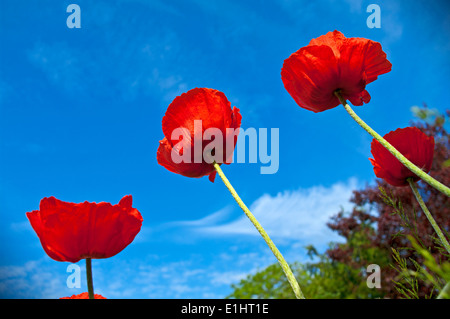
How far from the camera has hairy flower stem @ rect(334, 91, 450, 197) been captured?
0.63 m

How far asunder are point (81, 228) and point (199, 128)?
0.34 meters

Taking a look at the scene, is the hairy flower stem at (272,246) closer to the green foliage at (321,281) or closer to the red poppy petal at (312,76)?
the red poppy petal at (312,76)

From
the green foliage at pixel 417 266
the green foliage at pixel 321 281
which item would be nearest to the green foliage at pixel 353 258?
the green foliage at pixel 321 281

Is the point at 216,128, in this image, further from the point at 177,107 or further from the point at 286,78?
the point at 286,78

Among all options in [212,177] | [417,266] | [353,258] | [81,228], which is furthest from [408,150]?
[353,258]

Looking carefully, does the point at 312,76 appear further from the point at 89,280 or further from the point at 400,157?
the point at 89,280

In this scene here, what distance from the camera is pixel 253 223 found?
707 mm

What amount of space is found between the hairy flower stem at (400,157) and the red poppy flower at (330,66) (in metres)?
0.04

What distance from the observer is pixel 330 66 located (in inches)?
38.8
